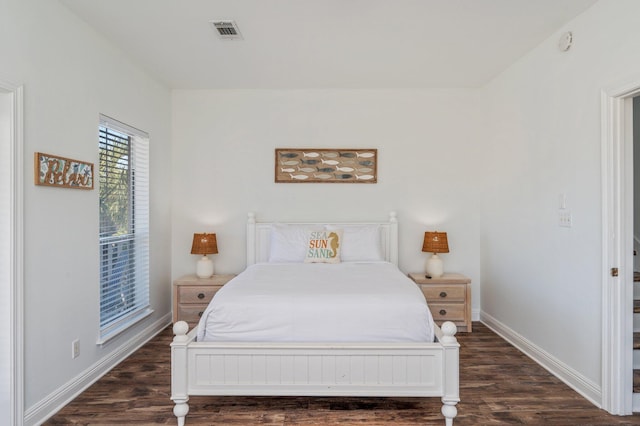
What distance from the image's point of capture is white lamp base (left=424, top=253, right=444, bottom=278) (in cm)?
389

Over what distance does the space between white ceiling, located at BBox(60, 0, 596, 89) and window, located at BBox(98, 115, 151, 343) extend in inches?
30.9

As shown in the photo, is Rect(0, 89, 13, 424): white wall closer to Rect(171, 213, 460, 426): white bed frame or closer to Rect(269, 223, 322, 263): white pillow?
Rect(171, 213, 460, 426): white bed frame

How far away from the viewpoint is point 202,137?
4199 millimetres

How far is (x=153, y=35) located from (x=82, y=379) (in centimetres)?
262

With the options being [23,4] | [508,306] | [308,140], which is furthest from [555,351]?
[23,4]

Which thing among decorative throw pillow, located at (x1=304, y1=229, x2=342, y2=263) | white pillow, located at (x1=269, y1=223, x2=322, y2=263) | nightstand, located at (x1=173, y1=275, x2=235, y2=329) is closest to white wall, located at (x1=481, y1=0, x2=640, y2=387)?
decorative throw pillow, located at (x1=304, y1=229, x2=342, y2=263)

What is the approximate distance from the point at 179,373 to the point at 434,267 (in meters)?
2.70

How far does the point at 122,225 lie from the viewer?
10.8 feet

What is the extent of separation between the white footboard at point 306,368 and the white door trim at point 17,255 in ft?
2.69

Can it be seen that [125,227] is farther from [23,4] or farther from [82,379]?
[23,4]

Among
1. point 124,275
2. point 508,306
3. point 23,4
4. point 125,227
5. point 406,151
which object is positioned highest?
point 23,4

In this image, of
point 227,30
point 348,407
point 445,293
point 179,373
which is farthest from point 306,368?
point 227,30

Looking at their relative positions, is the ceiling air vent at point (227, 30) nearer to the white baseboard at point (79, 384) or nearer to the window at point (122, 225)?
the window at point (122, 225)

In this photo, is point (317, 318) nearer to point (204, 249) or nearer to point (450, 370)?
point (450, 370)
